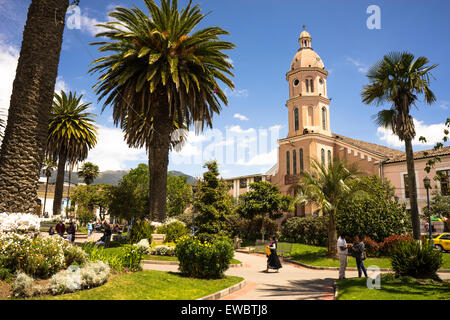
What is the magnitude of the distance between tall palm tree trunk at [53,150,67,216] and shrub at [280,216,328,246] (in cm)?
2093

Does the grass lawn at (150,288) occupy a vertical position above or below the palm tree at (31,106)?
below

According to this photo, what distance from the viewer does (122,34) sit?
16156 millimetres

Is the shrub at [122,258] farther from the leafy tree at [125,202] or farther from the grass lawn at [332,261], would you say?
the leafy tree at [125,202]

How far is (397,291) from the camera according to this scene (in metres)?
7.96

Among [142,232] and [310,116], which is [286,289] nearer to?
[142,232]

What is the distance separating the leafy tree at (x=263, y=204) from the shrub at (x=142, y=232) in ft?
45.1

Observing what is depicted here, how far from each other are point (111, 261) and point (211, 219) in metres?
15.7

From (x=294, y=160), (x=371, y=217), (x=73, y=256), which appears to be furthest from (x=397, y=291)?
(x=294, y=160)

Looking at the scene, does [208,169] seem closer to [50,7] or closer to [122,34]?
[122,34]

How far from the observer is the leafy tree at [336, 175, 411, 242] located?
18969mm

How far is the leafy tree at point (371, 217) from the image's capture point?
1897 centimetres

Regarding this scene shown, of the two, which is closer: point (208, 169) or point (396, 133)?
point (396, 133)

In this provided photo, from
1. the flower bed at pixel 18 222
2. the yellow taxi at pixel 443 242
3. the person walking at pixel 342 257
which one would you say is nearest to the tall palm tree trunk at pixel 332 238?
the person walking at pixel 342 257
